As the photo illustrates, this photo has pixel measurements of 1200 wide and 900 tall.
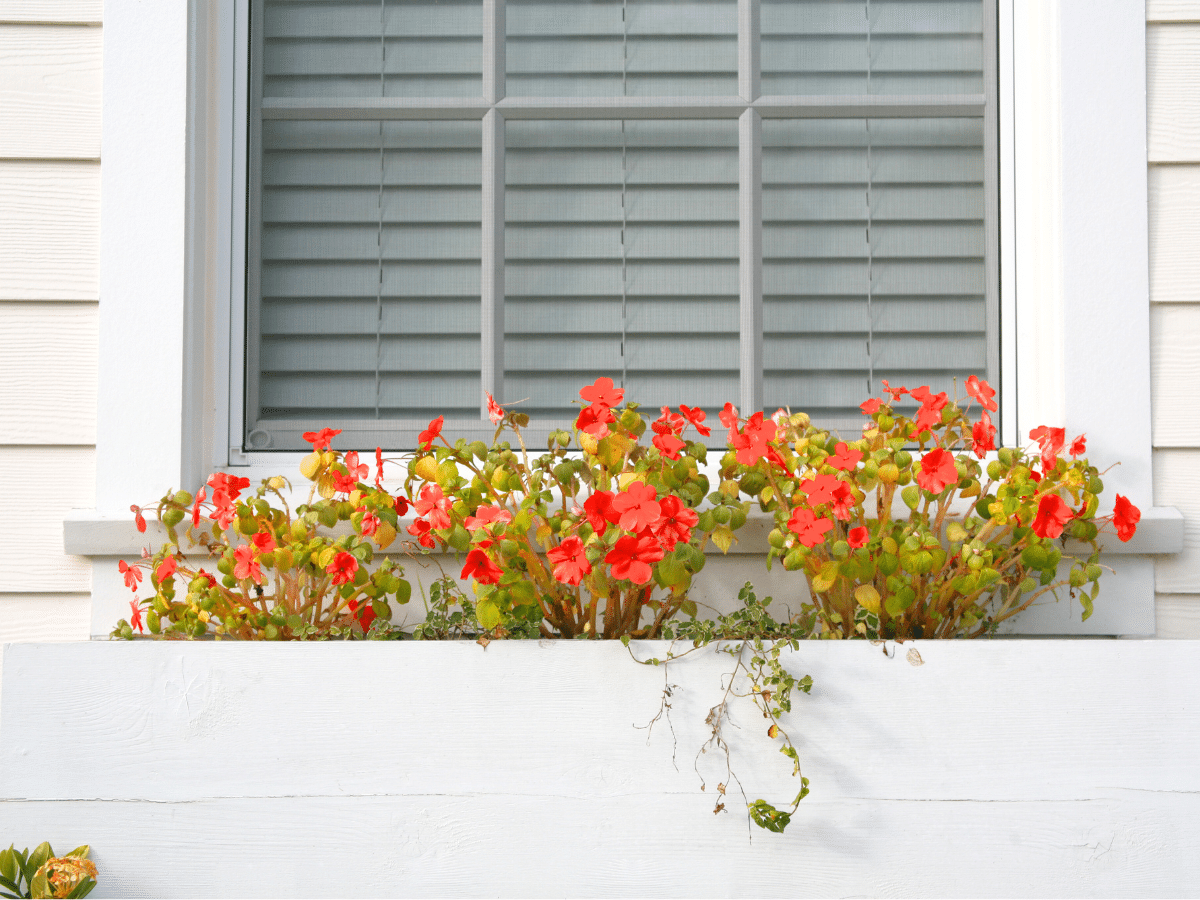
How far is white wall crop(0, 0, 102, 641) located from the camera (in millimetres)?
1314

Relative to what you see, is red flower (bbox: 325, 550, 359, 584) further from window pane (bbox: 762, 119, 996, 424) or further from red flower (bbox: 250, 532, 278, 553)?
window pane (bbox: 762, 119, 996, 424)

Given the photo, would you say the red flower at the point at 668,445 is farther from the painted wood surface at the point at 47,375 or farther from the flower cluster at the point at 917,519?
the painted wood surface at the point at 47,375

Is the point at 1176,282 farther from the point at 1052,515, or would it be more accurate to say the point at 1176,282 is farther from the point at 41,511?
the point at 41,511

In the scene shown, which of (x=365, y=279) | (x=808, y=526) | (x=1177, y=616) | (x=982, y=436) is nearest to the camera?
(x=808, y=526)

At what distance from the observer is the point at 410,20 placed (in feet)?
4.97

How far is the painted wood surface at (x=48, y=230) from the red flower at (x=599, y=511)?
0.90 meters

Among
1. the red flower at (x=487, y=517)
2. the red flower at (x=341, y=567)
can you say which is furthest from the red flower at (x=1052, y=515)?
the red flower at (x=341, y=567)

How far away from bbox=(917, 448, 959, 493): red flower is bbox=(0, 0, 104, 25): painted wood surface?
1448mm

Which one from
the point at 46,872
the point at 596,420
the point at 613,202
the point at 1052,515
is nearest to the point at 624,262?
the point at 613,202

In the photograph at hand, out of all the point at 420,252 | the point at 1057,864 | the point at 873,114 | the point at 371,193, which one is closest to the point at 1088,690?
the point at 1057,864

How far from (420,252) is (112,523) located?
0.67 metres

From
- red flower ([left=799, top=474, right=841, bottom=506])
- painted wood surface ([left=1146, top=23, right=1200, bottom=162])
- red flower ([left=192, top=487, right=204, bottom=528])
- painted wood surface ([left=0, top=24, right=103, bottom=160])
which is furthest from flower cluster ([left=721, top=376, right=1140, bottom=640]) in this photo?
painted wood surface ([left=0, top=24, right=103, bottom=160])

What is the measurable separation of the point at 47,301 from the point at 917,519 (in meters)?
1.37

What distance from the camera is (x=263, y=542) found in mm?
1149
